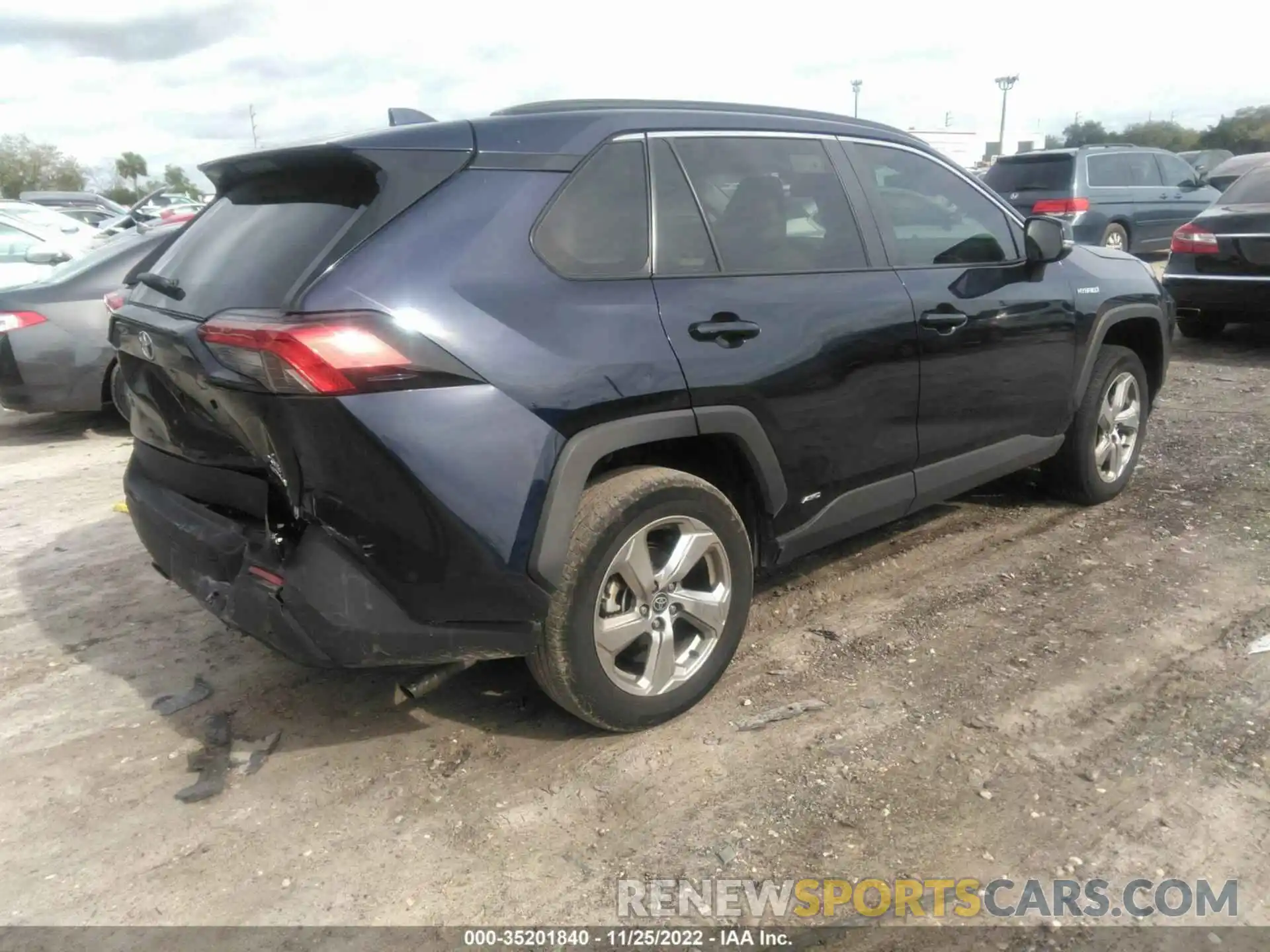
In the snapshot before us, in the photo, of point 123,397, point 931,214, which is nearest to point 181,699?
point 123,397

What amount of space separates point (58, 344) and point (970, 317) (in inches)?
231

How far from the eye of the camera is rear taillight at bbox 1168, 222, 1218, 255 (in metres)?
8.36

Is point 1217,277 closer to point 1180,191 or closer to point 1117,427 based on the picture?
point 1117,427

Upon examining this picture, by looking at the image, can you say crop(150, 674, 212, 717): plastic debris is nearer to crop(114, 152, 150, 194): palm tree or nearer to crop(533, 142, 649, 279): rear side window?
crop(533, 142, 649, 279): rear side window

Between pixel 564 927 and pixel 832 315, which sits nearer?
pixel 564 927

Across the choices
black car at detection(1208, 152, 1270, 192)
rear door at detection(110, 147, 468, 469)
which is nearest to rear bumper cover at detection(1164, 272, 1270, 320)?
rear door at detection(110, 147, 468, 469)

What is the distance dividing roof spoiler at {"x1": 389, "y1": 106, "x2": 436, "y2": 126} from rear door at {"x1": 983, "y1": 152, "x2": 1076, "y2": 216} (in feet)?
35.0

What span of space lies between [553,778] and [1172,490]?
12.9 ft

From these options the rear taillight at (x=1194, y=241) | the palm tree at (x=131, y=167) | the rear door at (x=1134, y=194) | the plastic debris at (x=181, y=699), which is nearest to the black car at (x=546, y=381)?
the plastic debris at (x=181, y=699)

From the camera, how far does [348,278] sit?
2.47 metres

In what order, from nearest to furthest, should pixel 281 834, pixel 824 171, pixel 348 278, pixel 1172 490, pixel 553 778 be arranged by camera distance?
pixel 348 278 < pixel 281 834 < pixel 553 778 < pixel 824 171 < pixel 1172 490

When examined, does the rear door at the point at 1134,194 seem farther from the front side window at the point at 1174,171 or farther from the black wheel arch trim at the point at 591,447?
the black wheel arch trim at the point at 591,447

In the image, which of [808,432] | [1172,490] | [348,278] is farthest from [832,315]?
[1172,490]

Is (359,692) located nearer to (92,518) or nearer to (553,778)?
(553,778)
